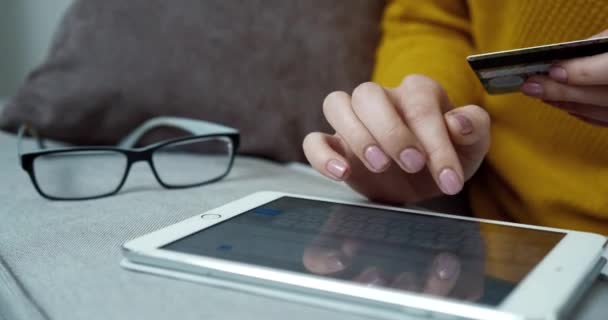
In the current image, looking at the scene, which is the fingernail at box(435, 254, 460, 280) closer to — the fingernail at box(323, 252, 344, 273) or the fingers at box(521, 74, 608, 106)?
the fingernail at box(323, 252, 344, 273)

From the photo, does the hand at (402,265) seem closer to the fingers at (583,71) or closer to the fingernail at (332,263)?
the fingernail at (332,263)

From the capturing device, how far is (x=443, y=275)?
0.88 ft

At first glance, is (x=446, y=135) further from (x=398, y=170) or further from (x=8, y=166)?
(x=8, y=166)

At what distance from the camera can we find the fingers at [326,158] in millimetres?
401

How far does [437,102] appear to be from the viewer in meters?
0.42

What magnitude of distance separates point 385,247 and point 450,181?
0.08 m

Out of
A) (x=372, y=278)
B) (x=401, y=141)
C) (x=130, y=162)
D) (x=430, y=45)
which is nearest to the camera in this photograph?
(x=372, y=278)

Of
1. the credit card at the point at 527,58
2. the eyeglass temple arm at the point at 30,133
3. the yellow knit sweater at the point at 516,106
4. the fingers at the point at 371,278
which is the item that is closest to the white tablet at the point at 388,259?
the fingers at the point at 371,278

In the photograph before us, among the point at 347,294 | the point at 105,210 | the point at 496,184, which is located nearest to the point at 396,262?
the point at 347,294

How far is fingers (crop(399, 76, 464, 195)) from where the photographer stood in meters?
0.37

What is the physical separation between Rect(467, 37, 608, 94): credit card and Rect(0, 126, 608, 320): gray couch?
0.50 ft

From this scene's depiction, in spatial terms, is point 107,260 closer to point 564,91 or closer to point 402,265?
point 402,265

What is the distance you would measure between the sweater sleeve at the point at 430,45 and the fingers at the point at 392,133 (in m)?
0.23

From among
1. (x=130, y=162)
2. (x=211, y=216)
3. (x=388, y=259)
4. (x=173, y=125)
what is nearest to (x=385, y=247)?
(x=388, y=259)
